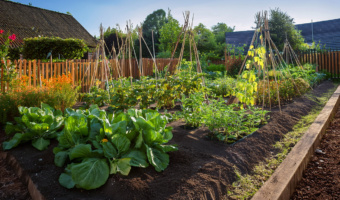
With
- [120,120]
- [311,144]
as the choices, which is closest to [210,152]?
[120,120]

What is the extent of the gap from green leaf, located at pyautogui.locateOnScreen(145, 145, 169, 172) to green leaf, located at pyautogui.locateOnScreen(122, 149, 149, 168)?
6 cm

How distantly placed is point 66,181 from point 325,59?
14859mm

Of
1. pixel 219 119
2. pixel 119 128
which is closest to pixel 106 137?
pixel 119 128

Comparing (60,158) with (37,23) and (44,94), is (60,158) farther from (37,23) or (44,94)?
(37,23)

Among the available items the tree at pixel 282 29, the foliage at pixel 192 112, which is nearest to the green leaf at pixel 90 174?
the foliage at pixel 192 112

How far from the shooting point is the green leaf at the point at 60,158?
2.36 meters

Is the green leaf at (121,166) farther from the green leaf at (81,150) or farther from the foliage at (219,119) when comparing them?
the foliage at (219,119)

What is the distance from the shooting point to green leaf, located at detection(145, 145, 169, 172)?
2191 millimetres

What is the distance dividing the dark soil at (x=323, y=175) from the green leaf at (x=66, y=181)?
190 cm

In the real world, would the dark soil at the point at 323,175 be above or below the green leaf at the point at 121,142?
below

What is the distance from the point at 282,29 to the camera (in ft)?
56.4

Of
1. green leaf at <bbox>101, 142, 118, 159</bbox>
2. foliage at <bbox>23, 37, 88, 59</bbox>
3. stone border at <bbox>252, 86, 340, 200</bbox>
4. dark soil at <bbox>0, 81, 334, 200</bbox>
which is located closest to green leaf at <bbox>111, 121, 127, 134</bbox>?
green leaf at <bbox>101, 142, 118, 159</bbox>

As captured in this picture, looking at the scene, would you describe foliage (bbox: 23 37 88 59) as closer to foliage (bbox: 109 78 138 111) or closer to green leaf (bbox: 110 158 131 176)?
foliage (bbox: 109 78 138 111)

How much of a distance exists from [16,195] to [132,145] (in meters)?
1.15
